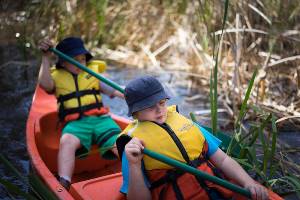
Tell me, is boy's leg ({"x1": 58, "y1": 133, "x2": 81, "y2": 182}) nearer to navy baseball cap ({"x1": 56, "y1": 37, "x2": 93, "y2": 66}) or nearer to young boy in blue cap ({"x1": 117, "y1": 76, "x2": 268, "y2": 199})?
navy baseball cap ({"x1": 56, "y1": 37, "x2": 93, "y2": 66})

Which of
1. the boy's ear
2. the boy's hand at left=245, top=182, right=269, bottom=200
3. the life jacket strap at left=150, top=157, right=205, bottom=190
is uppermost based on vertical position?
the boy's ear

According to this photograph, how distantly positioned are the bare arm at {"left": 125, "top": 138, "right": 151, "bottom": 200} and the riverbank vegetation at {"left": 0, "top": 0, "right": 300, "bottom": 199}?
1496 millimetres

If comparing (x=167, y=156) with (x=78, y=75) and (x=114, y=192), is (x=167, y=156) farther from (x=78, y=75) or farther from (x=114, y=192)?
(x=78, y=75)

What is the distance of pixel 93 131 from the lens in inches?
120

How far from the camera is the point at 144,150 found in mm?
1924

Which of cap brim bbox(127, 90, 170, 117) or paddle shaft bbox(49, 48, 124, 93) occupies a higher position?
cap brim bbox(127, 90, 170, 117)

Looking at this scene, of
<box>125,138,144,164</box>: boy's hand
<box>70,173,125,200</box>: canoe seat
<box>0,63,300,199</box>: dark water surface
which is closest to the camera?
<box>125,138,144,164</box>: boy's hand

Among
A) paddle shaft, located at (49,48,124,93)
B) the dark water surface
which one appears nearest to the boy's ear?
paddle shaft, located at (49,48,124,93)

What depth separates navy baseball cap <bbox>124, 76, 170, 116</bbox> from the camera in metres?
2.03

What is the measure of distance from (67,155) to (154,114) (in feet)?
2.96

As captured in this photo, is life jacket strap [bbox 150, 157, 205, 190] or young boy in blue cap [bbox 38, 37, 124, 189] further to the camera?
young boy in blue cap [bbox 38, 37, 124, 189]

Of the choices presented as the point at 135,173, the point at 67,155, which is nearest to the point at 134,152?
the point at 135,173

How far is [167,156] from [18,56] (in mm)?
3654

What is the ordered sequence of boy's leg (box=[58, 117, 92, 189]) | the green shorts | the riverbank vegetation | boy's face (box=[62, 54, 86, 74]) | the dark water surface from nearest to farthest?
boy's leg (box=[58, 117, 92, 189]), the green shorts, boy's face (box=[62, 54, 86, 74]), the dark water surface, the riverbank vegetation
